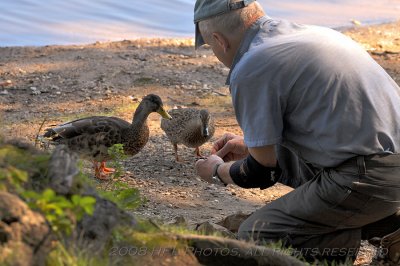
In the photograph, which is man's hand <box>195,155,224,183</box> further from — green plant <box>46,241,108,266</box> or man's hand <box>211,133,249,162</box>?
green plant <box>46,241,108,266</box>

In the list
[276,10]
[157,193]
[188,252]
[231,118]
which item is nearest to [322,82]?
[188,252]

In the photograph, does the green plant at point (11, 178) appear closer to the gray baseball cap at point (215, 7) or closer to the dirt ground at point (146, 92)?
the gray baseball cap at point (215, 7)

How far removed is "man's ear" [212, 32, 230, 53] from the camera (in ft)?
18.4

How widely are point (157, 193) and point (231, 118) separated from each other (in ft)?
8.96

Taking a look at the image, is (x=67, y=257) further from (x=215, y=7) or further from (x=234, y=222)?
(x=234, y=222)

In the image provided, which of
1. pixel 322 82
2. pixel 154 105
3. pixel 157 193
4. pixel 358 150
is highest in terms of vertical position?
pixel 322 82

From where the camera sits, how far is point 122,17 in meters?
15.6

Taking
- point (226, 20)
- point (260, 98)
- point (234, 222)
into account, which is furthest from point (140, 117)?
point (260, 98)

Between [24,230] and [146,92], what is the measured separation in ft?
25.2

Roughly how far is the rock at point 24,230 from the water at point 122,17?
1047 cm

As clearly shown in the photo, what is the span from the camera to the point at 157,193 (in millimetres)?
8172

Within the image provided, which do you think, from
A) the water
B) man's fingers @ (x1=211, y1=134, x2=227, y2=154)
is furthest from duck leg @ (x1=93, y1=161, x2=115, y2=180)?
the water

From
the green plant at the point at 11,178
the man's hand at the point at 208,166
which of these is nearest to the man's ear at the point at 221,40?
the man's hand at the point at 208,166

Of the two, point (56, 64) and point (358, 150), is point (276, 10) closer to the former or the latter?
point (56, 64)
